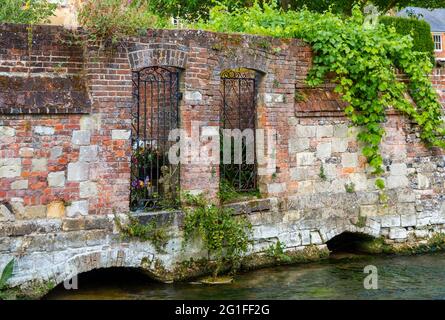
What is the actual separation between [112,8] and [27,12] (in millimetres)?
3385

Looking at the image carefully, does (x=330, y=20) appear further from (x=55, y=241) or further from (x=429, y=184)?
(x=55, y=241)

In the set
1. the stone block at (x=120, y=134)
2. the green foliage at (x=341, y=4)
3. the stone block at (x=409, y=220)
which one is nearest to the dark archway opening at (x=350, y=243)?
the stone block at (x=409, y=220)

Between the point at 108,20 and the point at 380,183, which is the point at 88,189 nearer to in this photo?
the point at 108,20

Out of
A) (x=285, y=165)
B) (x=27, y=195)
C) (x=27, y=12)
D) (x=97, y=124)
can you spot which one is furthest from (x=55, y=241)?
(x=27, y=12)

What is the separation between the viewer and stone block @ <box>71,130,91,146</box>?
26.0 ft

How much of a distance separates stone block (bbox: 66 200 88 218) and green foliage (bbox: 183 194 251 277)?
1475mm

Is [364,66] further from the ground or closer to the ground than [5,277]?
further from the ground

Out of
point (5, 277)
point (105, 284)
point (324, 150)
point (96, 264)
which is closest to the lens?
point (5, 277)

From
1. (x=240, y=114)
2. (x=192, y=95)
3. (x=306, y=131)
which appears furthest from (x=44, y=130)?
(x=306, y=131)

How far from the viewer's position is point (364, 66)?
10.0m

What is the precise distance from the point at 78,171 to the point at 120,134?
2.48ft

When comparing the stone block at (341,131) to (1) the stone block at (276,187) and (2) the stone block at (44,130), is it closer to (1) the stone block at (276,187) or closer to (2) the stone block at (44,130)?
(1) the stone block at (276,187)

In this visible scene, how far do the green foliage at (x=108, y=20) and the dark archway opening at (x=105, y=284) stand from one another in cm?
330

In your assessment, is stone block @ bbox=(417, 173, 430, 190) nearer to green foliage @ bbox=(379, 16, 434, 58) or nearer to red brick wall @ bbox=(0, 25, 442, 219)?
red brick wall @ bbox=(0, 25, 442, 219)
